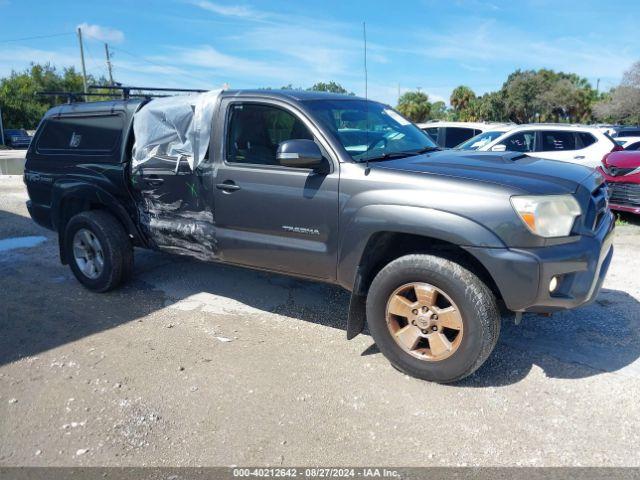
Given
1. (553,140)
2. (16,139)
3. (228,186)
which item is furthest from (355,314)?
(16,139)

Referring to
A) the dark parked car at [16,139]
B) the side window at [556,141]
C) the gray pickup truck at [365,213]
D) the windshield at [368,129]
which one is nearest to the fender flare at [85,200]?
the gray pickup truck at [365,213]

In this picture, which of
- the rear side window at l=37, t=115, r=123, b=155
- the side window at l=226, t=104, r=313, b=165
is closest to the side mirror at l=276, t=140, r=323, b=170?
the side window at l=226, t=104, r=313, b=165

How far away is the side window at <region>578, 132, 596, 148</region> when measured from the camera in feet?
32.9

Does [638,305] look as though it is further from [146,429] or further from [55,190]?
[55,190]

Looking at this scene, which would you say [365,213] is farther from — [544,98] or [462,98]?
[462,98]

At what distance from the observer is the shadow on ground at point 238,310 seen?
3.84 m

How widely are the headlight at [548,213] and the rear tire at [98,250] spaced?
3683mm

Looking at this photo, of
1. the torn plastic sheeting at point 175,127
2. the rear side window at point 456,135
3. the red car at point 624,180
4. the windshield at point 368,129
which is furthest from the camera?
the rear side window at point 456,135

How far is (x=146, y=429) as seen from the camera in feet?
10.1

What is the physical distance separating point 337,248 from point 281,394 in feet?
3.49

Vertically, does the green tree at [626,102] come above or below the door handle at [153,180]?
above

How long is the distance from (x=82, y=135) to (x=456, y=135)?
978 cm

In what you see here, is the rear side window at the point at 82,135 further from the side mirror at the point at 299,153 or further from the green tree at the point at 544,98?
the green tree at the point at 544,98

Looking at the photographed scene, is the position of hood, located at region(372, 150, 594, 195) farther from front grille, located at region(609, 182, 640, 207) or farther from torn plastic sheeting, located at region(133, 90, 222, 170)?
front grille, located at region(609, 182, 640, 207)
